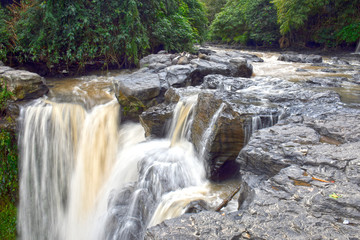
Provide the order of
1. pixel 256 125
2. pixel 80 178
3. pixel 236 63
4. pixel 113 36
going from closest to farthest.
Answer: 1. pixel 256 125
2. pixel 80 178
3. pixel 236 63
4. pixel 113 36

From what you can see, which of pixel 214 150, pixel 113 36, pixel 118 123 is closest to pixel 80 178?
pixel 118 123

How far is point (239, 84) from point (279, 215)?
5121 mm

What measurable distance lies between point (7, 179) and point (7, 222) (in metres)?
1.01

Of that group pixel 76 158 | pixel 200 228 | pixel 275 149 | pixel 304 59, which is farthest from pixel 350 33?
pixel 200 228

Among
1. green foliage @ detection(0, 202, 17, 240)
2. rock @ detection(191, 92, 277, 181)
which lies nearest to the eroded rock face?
rock @ detection(191, 92, 277, 181)

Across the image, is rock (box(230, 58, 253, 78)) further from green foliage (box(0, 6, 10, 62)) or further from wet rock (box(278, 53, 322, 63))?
green foliage (box(0, 6, 10, 62))

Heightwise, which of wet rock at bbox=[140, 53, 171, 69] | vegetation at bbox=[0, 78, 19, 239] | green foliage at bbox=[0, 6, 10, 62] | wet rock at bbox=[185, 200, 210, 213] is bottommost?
vegetation at bbox=[0, 78, 19, 239]

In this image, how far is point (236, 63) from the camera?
28.3ft

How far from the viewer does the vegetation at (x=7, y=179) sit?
6391 millimetres

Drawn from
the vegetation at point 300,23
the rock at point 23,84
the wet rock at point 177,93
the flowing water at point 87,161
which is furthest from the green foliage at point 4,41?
the vegetation at point 300,23

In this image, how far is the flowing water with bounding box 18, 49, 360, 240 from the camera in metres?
4.84

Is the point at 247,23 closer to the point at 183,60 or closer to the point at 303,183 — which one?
the point at 183,60

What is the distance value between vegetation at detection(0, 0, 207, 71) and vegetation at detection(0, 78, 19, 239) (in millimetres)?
2616

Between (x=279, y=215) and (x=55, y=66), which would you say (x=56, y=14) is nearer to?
(x=55, y=66)
